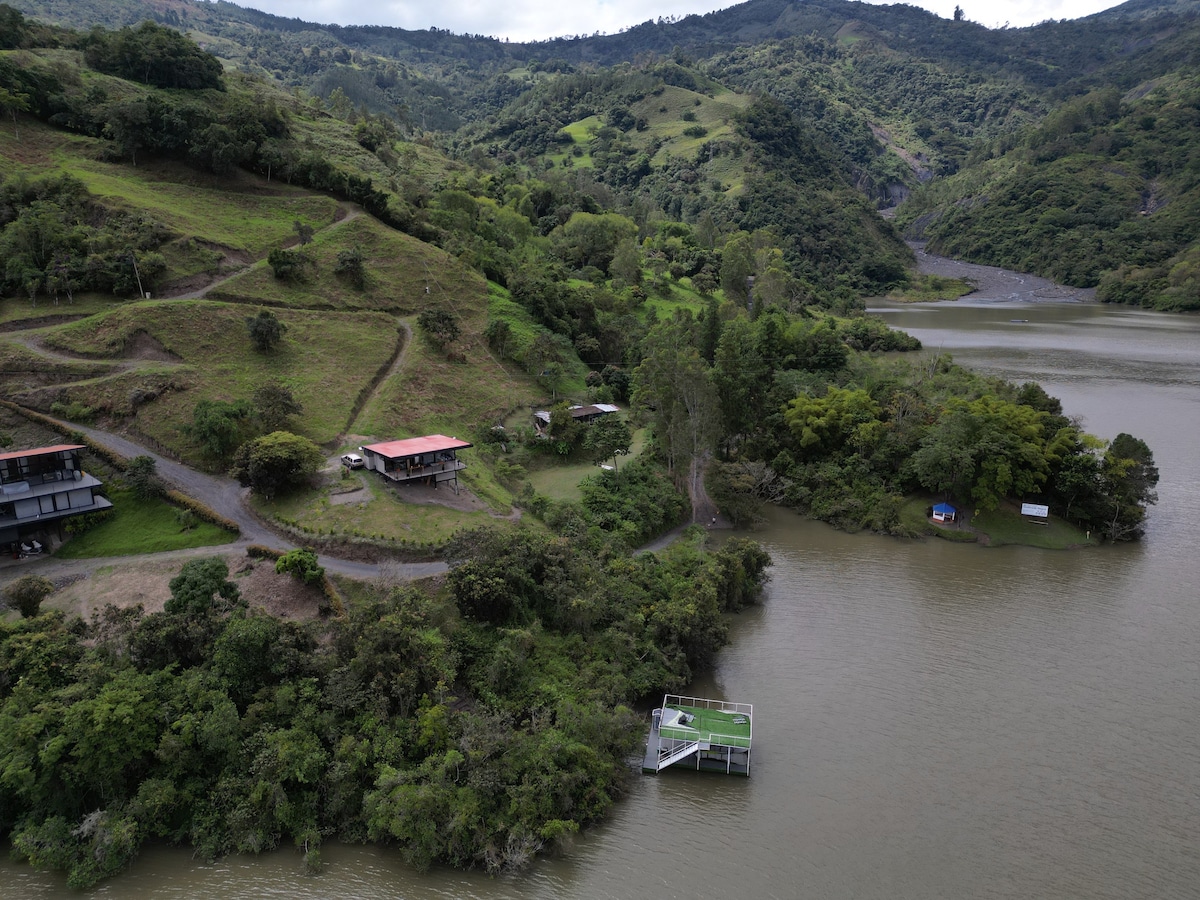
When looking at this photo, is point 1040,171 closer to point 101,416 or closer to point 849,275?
point 849,275

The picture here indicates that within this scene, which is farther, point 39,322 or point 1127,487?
point 39,322

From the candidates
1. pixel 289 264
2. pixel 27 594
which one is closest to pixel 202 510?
pixel 27 594

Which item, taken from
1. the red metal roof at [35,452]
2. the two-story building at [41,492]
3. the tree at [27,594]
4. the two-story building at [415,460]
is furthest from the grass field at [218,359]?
the tree at [27,594]

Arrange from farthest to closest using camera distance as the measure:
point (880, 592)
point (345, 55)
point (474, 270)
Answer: point (345, 55)
point (474, 270)
point (880, 592)

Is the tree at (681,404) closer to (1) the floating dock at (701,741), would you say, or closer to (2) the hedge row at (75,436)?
(1) the floating dock at (701,741)

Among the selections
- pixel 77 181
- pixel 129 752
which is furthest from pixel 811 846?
pixel 77 181

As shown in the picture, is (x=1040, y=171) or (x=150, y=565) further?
(x=1040, y=171)

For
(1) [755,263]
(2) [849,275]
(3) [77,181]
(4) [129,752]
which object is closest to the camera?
(4) [129,752]

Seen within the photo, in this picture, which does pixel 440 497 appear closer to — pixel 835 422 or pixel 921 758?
pixel 921 758
